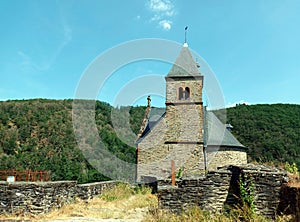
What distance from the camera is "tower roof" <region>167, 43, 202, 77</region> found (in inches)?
725

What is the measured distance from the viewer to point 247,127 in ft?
144

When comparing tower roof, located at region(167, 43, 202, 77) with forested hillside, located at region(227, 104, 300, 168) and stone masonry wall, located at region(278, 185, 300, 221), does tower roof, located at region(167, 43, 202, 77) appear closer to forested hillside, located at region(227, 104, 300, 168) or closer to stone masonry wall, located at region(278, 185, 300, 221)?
stone masonry wall, located at region(278, 185, 300, 221)

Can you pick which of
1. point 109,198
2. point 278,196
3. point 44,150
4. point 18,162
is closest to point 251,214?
point 278,196

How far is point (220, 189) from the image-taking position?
22.7ft

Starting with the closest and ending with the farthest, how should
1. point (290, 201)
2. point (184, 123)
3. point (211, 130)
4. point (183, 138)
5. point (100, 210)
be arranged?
point (290, 201)
point (100, 210)
point (183, 138)
point (184, 123)
point (211, 130)

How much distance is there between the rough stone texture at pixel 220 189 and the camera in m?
6.17

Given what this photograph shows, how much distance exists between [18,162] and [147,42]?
78.1 feet

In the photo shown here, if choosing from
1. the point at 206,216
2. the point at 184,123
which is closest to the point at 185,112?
the point at 184,123

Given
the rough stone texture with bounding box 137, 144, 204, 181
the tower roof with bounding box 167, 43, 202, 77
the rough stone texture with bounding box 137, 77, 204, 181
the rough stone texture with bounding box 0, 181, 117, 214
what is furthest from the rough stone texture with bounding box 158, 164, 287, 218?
the tower roof with bounding box 167, 43, 202, 77

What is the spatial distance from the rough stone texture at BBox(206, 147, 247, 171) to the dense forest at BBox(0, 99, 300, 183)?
10006 millimetres

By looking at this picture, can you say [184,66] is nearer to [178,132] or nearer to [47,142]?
[178,132]

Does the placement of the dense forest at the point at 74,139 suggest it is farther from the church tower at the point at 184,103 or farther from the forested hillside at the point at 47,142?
the church tower at the point at 184,103

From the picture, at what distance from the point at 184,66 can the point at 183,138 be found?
501cm

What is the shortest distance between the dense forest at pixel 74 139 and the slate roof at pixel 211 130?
614 cm
